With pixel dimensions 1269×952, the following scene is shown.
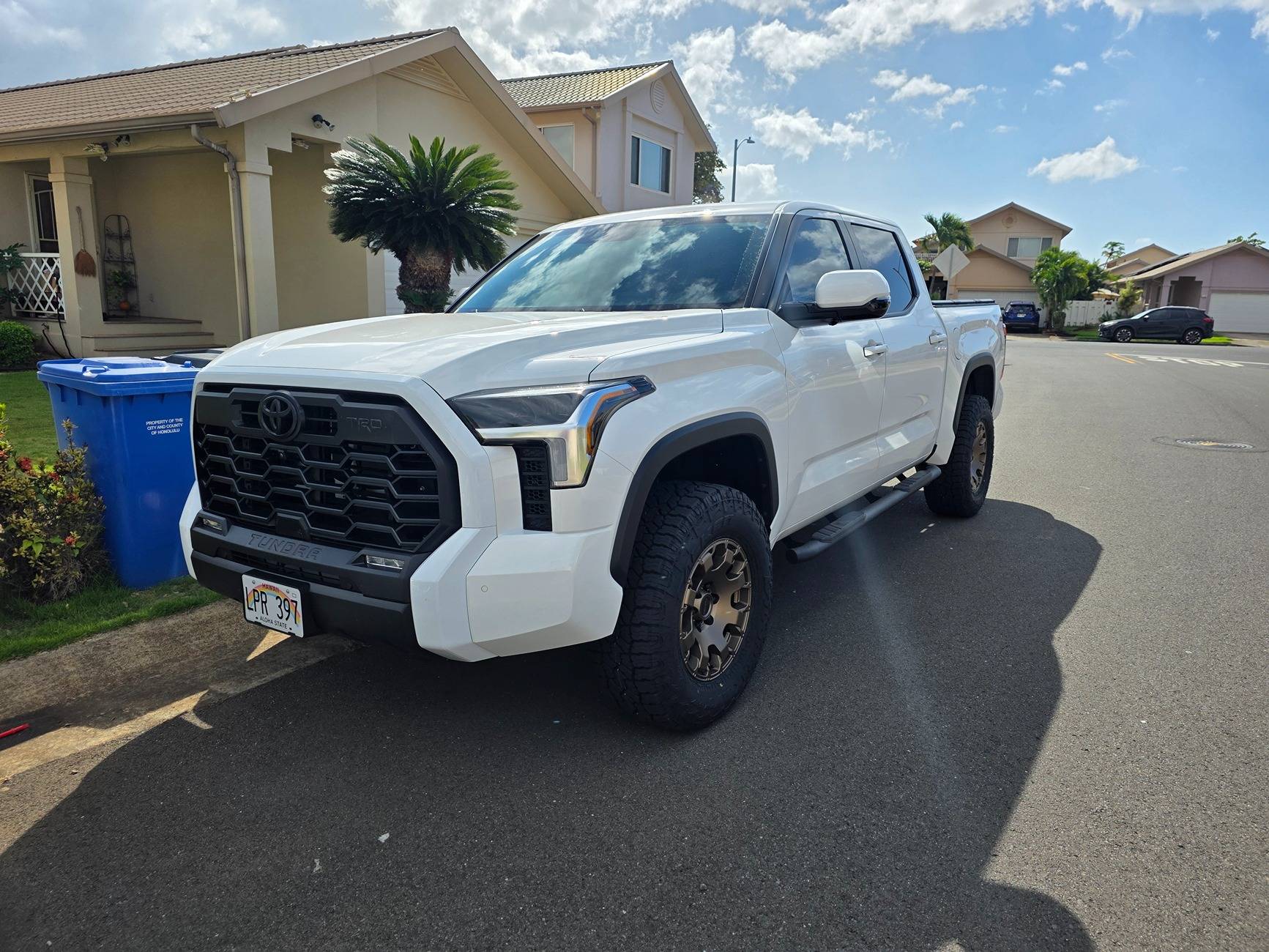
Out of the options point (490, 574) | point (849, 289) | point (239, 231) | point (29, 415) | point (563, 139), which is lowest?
point (29, 415)

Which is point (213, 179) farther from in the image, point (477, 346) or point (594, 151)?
→ point (477, 346)

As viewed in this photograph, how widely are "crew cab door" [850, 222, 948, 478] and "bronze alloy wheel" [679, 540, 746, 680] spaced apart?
162cm

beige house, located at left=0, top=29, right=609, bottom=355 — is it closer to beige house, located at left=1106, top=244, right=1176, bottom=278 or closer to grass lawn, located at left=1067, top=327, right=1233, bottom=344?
grass lawn, located at left=1067, top=327, right=1233, bottom=344

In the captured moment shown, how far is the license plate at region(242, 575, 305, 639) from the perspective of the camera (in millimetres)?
2930

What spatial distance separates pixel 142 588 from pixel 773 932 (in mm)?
3714

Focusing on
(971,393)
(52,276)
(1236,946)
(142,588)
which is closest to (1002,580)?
(971,393)

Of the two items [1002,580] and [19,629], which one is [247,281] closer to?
[19,629]

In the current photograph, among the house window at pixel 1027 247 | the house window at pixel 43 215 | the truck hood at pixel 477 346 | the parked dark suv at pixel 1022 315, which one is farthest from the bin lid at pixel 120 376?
the house window at pixel 1027 247

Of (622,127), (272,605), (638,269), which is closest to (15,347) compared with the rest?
(638,269)

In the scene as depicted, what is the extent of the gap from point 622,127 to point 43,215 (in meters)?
12.8

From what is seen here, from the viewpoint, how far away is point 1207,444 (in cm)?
998

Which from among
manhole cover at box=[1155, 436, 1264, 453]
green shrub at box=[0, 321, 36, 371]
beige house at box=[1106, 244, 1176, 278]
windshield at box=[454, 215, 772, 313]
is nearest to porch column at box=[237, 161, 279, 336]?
green shrub at box=[0, 321, 36, 371]

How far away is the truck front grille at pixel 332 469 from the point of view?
2656 millimetres

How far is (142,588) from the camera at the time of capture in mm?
4609
